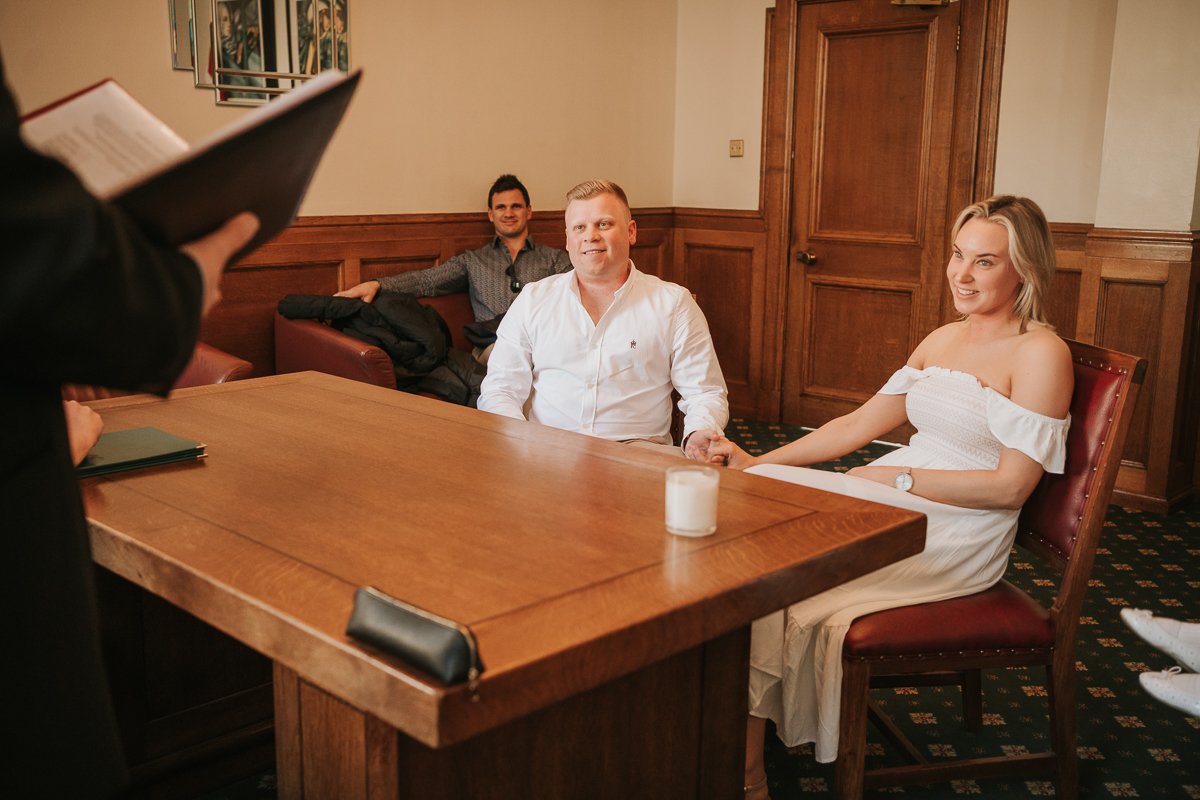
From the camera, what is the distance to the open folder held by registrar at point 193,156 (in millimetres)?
906

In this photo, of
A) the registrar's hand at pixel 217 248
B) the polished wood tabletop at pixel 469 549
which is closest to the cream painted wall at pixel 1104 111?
the polished wood tabletop at pixel 469 549

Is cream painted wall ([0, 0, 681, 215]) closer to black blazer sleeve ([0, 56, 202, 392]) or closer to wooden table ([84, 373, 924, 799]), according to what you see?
wooden table ([84, 373, 924, 799])

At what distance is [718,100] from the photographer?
637 centimetres

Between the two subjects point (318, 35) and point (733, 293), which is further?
point (733, 293)

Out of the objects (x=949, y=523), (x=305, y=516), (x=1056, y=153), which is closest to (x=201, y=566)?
(x=305, y=516)

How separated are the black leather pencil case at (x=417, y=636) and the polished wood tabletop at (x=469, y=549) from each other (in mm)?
Result: 18

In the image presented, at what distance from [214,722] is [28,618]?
5.25ft

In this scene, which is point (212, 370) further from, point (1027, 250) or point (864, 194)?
point (864, 194)

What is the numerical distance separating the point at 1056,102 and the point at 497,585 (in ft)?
15.0

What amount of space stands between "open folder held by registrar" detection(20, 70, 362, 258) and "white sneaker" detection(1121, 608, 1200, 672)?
7.09ft

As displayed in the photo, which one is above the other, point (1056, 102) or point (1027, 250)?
point (1056, 102)

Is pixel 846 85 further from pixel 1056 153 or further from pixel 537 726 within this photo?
pixel 537 726

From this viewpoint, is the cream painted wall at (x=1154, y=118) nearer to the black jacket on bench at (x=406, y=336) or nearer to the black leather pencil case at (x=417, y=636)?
the black jacket on bench at (x=406, y=336)

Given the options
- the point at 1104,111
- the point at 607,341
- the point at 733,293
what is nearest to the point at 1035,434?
the point at 607,341
